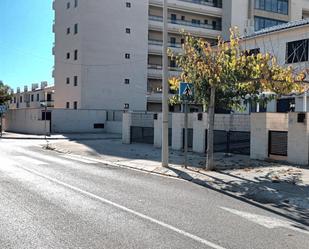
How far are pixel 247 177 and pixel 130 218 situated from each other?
655cm

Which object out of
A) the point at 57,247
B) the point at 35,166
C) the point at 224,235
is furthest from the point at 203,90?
the point at 57,247

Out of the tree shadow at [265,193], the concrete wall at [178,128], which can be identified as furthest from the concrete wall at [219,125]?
the tree shadow at [265,193]

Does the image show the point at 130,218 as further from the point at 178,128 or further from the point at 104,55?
the point at 104,55

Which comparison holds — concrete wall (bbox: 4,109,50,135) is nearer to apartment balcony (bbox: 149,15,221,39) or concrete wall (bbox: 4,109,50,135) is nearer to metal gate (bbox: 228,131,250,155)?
apartment balcony (bbox: 149,15,221,39)

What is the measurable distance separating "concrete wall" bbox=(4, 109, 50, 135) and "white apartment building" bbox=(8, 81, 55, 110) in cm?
1857

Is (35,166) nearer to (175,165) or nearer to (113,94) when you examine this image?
(175,165)

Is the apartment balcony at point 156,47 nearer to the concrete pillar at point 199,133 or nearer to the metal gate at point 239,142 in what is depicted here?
the concrete pillar at point 199,133

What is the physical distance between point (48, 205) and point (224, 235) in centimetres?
380

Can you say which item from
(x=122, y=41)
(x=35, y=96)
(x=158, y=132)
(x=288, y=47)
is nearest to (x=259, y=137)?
(x=158, y=132)

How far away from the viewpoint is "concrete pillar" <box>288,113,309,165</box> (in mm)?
16109

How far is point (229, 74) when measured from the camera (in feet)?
46.3

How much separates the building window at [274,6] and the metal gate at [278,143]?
165 ft

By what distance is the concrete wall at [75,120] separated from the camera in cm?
4869

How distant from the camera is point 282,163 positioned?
16.8 metres
